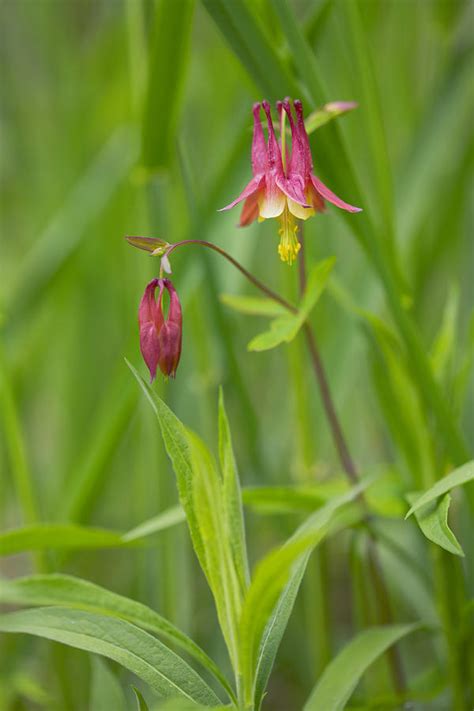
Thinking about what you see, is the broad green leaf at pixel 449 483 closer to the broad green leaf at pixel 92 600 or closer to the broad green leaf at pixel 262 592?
the broad green leaf at pixel 262 592

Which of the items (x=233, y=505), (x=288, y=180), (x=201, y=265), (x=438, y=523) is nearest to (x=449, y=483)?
(x=438, y=523)

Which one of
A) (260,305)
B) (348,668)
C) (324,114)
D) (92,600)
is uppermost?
(324,114)

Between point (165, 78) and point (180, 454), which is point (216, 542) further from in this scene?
point (165, 78)

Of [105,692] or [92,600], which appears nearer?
[92,600]

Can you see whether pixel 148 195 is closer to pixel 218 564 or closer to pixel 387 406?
pixel 387 406

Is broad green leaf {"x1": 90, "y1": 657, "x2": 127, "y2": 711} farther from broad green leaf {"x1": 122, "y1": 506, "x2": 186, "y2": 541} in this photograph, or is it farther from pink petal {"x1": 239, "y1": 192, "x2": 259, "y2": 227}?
pink petal {"x1": 239, "y1": 192, "x2": 259, "y2": 227}

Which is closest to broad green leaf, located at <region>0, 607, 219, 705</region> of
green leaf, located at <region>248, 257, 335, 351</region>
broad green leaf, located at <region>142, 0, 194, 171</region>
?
green leaf, located at <region>248, 257, 335, 351</region>
